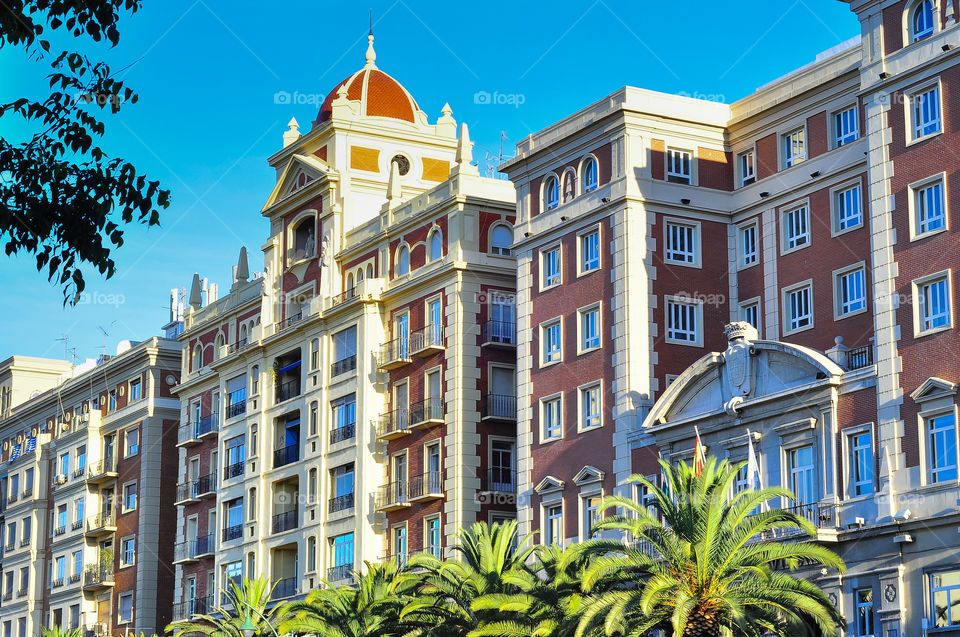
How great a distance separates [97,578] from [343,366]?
29545 mm

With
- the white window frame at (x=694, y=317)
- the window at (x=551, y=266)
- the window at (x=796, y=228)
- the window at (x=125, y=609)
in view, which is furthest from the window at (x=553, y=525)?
the window at (x=125, y=609)

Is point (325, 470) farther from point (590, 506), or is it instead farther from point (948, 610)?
point (948, 610)

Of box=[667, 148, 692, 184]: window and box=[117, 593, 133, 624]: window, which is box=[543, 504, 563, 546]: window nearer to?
box=[667, 148, 692, 184]: window

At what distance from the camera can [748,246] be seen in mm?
57500

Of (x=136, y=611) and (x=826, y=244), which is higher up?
(x=826, y=244)

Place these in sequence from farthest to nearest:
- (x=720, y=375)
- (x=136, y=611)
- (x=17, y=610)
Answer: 1. (x=17, y=610)
2. (x=136, y=611)
3. (x=720, y=375)

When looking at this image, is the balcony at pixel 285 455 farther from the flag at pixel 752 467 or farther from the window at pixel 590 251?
the flag at pixel 752 467

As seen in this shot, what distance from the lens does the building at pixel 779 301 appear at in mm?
44125

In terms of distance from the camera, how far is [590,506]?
56094 mm

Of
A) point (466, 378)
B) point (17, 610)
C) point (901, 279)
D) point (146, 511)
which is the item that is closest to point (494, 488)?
point (466, 378)

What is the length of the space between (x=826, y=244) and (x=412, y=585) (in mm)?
17348

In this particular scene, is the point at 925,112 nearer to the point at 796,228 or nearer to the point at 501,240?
the point at 796,228

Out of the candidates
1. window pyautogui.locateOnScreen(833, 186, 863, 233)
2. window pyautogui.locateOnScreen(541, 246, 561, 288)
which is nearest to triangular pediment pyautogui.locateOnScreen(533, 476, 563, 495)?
window pyautogui.locateOnScreen(541, 246, 561, 288)

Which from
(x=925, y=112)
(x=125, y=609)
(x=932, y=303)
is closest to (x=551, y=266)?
(x=925, y=112)
